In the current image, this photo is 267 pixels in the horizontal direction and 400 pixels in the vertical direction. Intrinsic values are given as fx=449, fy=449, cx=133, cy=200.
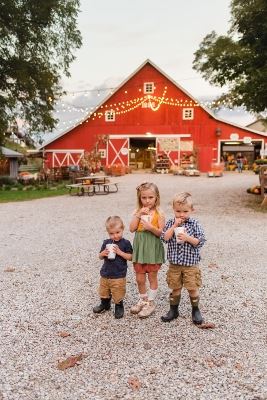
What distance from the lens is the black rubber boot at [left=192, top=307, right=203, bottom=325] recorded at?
4281mm

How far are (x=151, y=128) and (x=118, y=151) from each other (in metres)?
3.11

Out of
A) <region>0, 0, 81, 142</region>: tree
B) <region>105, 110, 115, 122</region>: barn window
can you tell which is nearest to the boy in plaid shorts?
<region>0, 0, 81, 142</region>: tree

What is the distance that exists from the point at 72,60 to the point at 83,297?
65.6 feet

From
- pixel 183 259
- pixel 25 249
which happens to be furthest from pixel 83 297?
pixel 25 249

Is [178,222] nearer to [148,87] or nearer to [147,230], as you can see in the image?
[147,230]

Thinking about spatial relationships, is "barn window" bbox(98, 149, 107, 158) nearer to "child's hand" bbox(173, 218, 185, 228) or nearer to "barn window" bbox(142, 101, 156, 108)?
"barn window" bbox(142, 101, 156, 108)

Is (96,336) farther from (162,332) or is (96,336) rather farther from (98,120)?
(98,120)

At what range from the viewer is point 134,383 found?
3191mm

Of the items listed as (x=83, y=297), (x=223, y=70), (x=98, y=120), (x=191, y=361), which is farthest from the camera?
(x=98, y=120)

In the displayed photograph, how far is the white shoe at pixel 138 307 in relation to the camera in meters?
4.58

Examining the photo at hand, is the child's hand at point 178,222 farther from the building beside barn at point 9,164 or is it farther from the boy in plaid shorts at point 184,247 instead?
the building beside barn at point 9,164

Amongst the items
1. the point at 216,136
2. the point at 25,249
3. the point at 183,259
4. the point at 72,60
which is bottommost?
the point at 25,249

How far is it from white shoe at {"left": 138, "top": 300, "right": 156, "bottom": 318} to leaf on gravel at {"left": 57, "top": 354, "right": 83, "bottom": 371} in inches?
39.3

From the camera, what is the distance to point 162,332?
4.12m
